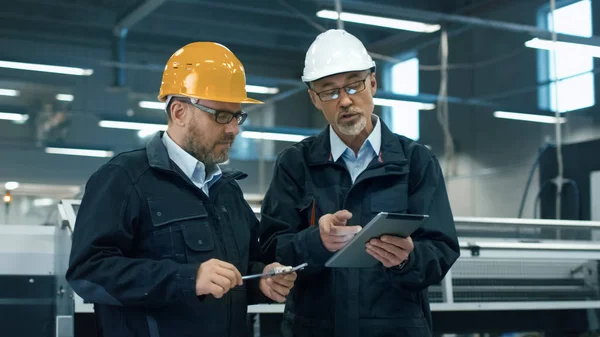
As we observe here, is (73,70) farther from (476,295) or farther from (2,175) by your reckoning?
(476,295)

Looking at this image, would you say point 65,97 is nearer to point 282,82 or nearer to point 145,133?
point 145,133

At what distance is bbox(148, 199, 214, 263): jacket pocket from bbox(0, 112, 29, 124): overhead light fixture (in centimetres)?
807

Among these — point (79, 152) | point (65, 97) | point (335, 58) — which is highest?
point (65, 97)

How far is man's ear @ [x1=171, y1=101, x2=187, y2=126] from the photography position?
5.79 feet

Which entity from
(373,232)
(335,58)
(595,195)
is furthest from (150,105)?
(373,232)

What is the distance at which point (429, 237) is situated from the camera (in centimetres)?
197

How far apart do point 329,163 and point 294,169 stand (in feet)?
0.35

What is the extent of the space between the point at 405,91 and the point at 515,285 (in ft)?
27.8

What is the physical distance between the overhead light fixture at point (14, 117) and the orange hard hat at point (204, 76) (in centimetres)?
787

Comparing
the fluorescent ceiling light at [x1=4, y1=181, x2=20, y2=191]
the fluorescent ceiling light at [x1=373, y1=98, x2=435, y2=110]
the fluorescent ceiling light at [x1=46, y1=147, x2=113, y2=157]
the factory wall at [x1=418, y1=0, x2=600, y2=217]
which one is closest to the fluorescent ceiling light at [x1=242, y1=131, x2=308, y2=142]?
the fluorescent ceiling light at [x1=373, y1=98, x2=435, y2=110]

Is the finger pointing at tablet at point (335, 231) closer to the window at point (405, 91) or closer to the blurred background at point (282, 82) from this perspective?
the blurred background at point (282, 82)

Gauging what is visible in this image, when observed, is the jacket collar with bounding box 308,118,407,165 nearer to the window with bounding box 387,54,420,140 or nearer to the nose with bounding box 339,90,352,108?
the nose with bounding box 339,90,352,108

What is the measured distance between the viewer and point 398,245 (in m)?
1.74

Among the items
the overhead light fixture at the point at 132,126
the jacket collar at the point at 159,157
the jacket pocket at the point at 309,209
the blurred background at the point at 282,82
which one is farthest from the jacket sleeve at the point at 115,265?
the overhead light fixture at the point at 132,126
